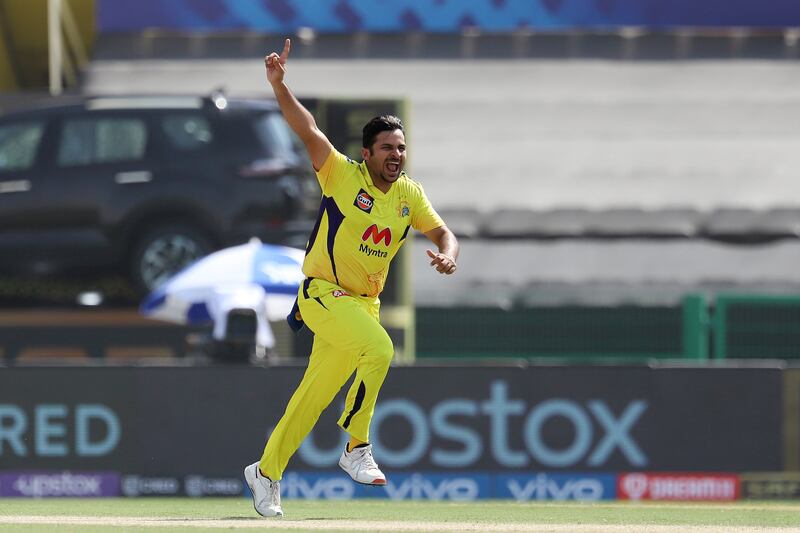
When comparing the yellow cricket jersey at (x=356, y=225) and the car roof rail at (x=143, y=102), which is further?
the car roof rail at (x=143, y=102)

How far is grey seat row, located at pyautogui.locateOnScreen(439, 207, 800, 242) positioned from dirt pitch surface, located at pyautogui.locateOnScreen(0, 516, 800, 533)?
14098 millimetres

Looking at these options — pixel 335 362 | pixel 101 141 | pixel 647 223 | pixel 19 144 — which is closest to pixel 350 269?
pixel 335 362

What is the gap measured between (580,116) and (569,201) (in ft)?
4.21

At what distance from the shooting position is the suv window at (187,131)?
17.8 m

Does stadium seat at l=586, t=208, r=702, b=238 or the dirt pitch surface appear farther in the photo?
stadium seat at l=586, t=208, r=702, b=238

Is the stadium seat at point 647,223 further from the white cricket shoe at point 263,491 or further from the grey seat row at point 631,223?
the white cricket shoe at point 263,491

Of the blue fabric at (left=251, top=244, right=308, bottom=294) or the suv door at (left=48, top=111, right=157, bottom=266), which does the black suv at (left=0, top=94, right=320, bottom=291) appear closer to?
the suv door at (left=48, top=111, right=157, bottom=266)

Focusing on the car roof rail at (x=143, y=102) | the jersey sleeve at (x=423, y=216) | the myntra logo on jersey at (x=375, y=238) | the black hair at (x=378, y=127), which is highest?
the car roof rail at (x=143, y=102)

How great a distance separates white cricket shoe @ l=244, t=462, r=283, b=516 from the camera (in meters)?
8.52

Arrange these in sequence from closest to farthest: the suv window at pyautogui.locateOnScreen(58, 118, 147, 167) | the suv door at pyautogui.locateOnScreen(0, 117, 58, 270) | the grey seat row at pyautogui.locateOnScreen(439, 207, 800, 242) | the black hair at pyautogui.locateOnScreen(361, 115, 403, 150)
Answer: the black hair at pyautogui.locateOnScreen(361, 115, 403, 150)
the suv window at pyautogui.locateOnScreen(58, 118, 147, 167)
the suv door at pyautogui.locateOnScreen(0, 117, 58, 270)
the grey seat row at pyautogui.locateOnScreen(439, 207, 800, 242)

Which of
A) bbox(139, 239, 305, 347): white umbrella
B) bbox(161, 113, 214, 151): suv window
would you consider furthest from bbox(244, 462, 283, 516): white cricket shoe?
bbox(161, 113, 214, 151): suv window

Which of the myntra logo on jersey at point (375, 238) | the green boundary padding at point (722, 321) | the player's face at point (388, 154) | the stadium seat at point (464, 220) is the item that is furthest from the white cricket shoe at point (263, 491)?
the stadium seat at point (464, 220)

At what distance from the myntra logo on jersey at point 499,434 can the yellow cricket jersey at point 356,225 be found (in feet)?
16.8

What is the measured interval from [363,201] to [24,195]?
10.8 meters
